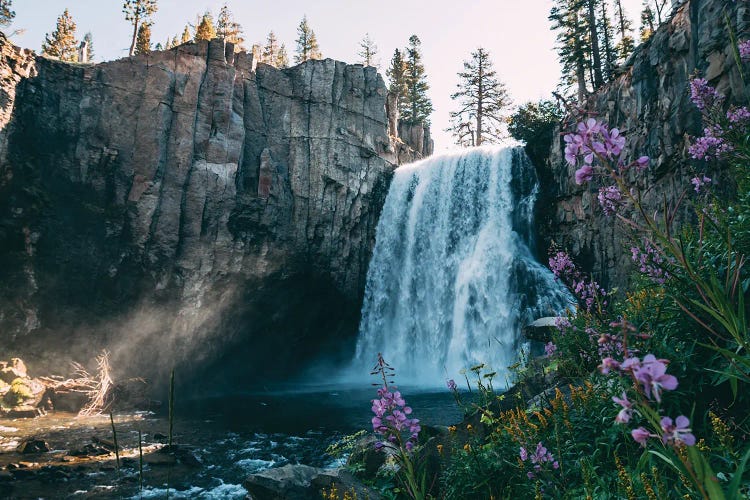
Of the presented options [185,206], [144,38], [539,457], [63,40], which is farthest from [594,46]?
[63,40]

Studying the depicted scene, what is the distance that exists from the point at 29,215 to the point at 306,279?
13.2 metres

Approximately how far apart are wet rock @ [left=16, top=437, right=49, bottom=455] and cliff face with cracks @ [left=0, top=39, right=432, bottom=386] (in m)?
8.63

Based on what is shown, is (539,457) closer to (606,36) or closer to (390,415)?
(390,415)

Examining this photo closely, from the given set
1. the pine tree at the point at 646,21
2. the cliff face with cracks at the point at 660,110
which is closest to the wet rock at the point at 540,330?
the cliff face with cracks at the point at 660,110

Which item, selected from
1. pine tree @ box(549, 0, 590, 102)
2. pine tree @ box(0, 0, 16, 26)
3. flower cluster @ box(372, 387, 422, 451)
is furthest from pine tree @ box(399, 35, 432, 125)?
flower cluster @ box(372, 387, 422, 451)

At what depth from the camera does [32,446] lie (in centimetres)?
1022

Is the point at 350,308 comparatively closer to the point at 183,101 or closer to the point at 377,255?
the point at 377,255

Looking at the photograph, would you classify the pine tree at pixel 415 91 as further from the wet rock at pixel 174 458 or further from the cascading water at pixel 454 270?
the wet rock at pixel 174 458

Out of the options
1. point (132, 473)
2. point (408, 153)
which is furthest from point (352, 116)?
point (132, 473)

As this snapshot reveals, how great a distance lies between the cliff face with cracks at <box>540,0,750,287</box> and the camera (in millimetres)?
10711

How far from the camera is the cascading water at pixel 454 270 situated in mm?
19734

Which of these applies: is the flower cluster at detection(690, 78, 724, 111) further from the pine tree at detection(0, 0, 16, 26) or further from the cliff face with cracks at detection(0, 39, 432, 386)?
the pine tree at detection(0, 0, 16, 26)

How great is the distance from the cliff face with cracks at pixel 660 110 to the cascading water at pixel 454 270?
227 centimetres

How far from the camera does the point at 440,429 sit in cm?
738
